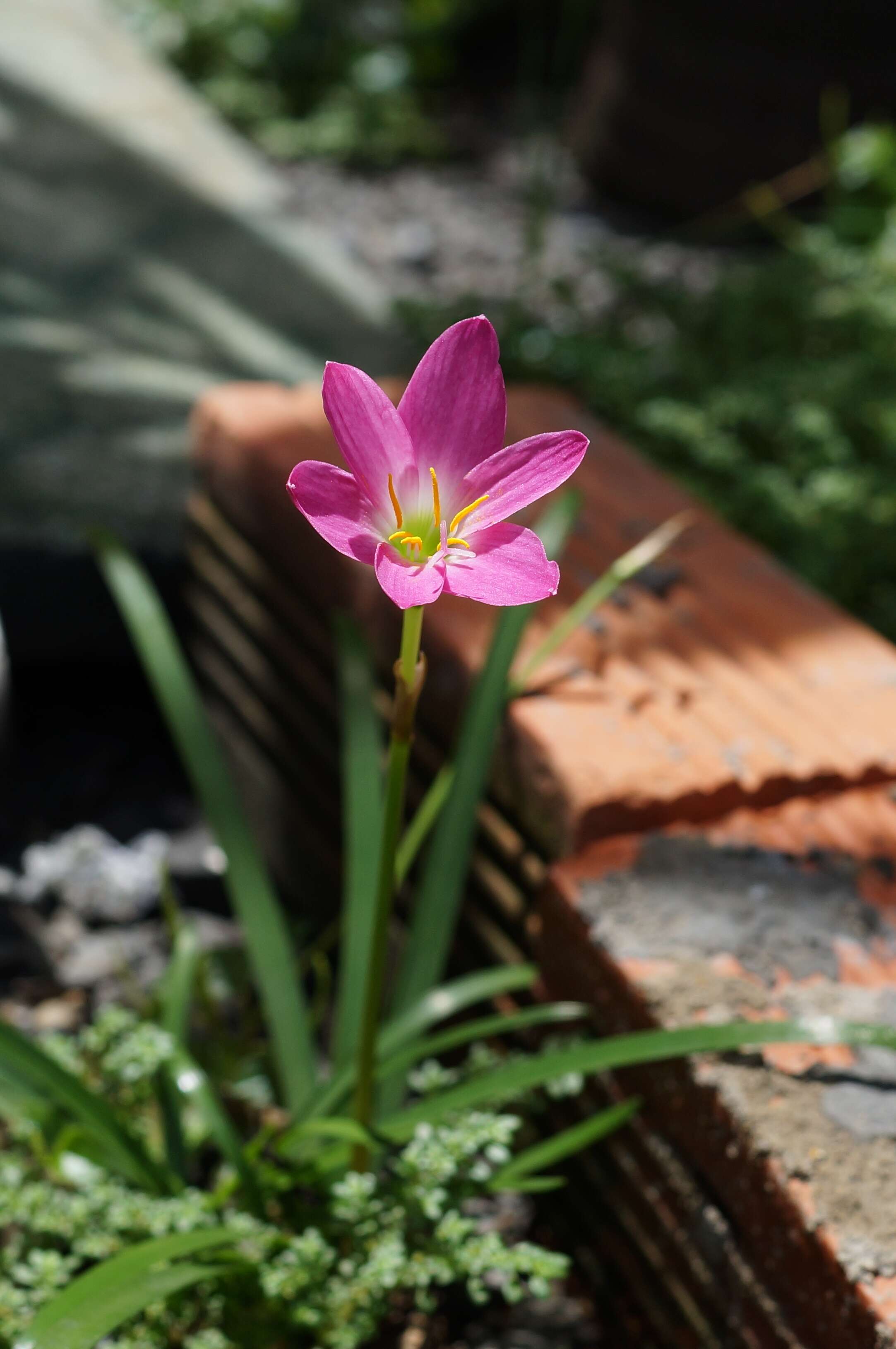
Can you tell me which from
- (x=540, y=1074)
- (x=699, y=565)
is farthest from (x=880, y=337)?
(x=540, y=1074)

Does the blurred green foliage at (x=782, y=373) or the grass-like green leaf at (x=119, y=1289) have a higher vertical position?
the blurred green foliage at (x=782, y=373)

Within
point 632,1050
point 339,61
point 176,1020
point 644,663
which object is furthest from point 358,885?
point 339,61

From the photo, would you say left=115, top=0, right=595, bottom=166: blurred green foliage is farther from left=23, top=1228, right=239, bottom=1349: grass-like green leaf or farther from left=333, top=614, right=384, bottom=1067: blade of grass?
left=23, top=1228, right=239, bottom=1349: grass-like green leaf

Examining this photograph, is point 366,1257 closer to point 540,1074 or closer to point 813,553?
point 540,1074

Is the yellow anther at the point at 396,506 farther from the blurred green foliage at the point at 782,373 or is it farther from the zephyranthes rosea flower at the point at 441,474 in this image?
the blurred green foliage at the point at 782,373

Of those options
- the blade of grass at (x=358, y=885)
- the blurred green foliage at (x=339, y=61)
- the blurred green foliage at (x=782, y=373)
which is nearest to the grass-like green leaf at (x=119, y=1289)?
the blade of grass at (x=358, y=885)

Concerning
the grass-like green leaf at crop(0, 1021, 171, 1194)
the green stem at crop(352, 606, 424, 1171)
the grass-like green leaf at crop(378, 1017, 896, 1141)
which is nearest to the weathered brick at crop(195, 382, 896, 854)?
the grass-like green leaf at crop(378, 1017, 896, 1141)
